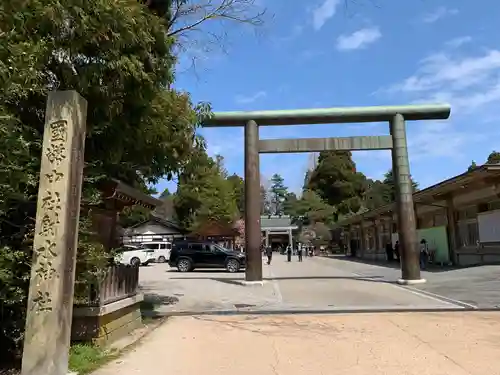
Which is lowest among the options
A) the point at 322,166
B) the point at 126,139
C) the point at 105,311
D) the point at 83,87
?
the point at 105,311

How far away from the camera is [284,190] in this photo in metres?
96.6

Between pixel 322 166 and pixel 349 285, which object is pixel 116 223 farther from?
pixel 322 166

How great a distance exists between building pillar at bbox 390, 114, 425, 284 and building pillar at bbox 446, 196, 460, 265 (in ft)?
23.0

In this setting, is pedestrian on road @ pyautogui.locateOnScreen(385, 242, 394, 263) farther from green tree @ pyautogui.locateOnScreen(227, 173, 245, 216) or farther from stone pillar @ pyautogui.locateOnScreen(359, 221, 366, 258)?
green tree @ pyautogui.locateOnScreen(227, 173, 245, 216)

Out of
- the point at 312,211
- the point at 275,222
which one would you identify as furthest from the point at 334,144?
the point at 312,211

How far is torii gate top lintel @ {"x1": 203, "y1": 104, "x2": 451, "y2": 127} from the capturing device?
55.5 ft

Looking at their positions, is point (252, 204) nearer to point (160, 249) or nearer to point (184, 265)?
point (184, 265)

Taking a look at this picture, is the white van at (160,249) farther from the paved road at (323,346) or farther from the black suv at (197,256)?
the paved road at (323,346)

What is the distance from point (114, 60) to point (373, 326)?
631 cm

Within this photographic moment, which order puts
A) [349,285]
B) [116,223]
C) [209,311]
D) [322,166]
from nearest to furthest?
[116,223]
[209,311]
[349,285]
[322,166]

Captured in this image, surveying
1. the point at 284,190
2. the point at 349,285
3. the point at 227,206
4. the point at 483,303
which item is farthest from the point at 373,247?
the point at 284,190

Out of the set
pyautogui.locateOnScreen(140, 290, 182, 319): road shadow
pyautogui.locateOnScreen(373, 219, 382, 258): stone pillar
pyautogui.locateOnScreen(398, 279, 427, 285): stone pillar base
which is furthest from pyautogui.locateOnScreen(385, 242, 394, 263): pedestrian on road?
pyautogui.locateOnScreen(140, 290, 182, 319): road shadow

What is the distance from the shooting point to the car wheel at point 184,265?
25.6m

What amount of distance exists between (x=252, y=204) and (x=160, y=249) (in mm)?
25987
